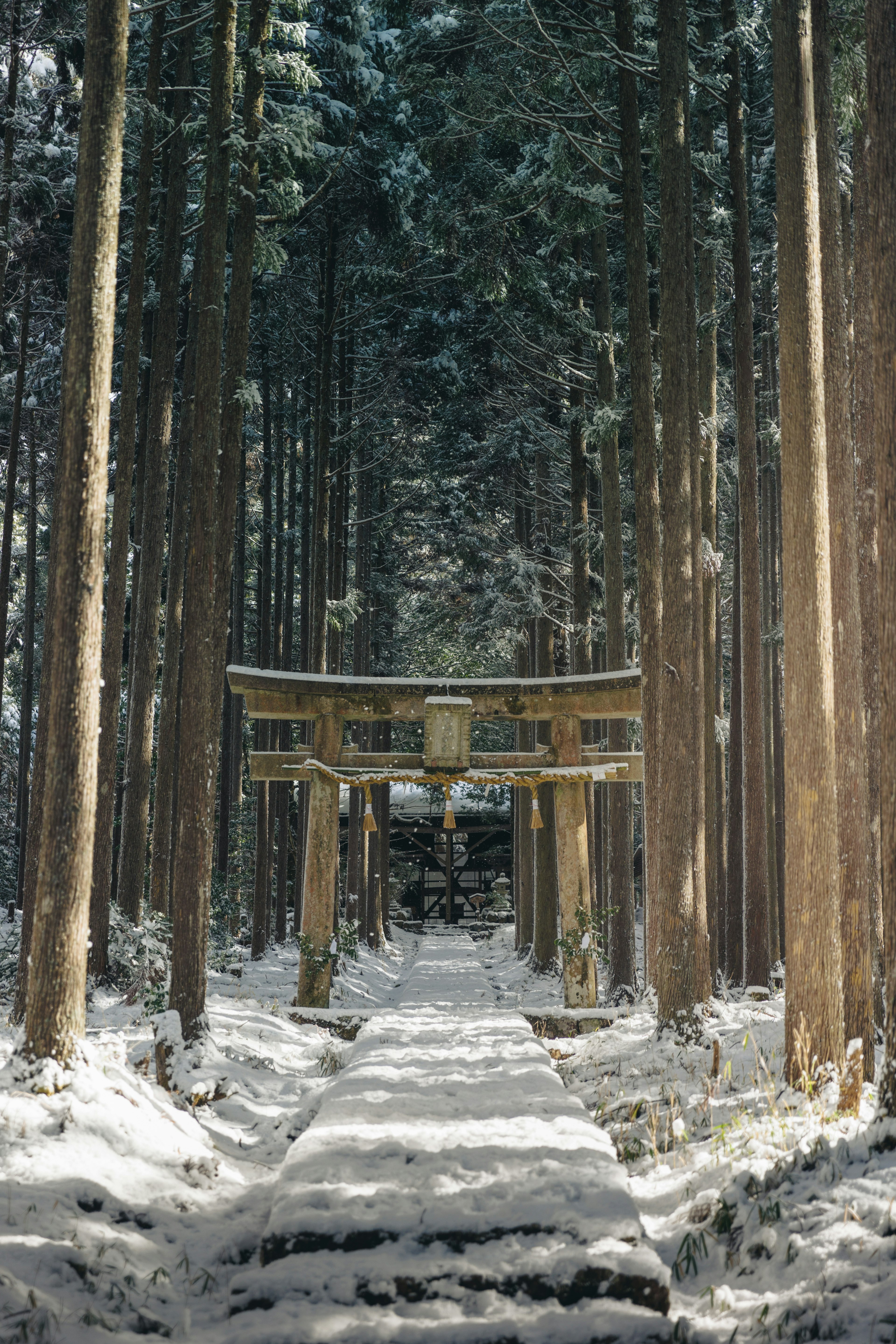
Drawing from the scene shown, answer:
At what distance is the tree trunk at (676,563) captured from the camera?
8.66 m

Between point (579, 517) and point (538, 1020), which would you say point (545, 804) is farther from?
point (538, 1020)

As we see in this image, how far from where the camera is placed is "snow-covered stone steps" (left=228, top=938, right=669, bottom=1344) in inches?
149

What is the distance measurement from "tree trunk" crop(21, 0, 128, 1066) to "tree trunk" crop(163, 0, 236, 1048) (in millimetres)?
2570

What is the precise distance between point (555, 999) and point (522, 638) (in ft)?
25.8

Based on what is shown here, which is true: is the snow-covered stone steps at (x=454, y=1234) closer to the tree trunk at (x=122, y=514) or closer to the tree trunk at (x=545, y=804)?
the tree trunk at (x=122, y=514)

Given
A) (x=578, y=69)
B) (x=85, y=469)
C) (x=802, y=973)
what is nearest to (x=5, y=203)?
(x=578, y=69)

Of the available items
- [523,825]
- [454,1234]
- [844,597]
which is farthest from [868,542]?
[523,825]

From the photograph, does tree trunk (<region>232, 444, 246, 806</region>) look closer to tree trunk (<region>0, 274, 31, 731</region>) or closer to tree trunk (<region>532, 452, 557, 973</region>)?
tree trunk (<region>0, 274, 31, 731</region>)

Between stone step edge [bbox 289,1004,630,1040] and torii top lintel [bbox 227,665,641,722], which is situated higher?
torii top lintel [bbox 227,665,641,722]

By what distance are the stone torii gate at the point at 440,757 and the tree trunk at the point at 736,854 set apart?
164 inches

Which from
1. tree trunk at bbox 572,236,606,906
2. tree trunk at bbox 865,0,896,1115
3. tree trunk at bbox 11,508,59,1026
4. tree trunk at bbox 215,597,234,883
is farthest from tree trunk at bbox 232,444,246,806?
tree trunk at bbox 865,0,896,1115

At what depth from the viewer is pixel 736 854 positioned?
652 inches

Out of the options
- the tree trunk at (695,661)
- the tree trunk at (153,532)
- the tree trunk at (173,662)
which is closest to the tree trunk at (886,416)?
the tree trunk at (695,661)

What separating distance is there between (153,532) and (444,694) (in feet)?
13.9
